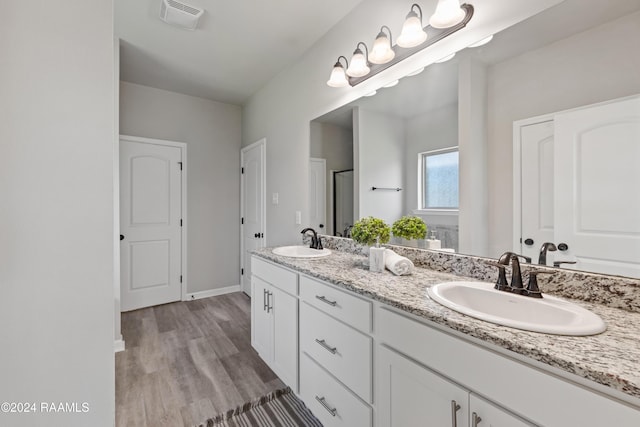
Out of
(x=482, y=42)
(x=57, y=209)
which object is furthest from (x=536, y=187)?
(x=57, y=209)

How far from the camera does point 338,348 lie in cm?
134

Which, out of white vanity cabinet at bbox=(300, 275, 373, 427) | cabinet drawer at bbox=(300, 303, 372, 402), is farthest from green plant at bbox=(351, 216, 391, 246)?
cabinet drawer at bbox=(300, 303, 372, 402)

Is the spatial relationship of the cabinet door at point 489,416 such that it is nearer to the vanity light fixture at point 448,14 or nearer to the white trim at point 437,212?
the white trim at point 437,212

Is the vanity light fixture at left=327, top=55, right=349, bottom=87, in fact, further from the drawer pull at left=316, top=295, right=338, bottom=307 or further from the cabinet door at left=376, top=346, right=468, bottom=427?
the cabinet door at left=376, top=346, right=468, bottom=427

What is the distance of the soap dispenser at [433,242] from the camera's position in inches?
61.8

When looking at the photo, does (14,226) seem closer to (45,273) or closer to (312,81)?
(45,273)

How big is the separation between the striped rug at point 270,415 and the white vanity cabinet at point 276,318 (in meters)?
0.12

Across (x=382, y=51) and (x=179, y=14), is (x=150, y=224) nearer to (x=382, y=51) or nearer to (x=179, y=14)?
(x=179, y=14)

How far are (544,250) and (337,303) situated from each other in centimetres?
92

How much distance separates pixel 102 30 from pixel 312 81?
182cm

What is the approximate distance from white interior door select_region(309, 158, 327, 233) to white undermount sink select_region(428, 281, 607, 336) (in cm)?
142

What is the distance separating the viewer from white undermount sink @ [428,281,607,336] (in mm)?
774

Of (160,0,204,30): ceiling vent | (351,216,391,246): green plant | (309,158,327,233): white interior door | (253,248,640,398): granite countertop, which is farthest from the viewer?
(309,158,327,233): white interior door

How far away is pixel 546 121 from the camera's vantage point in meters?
1.17
